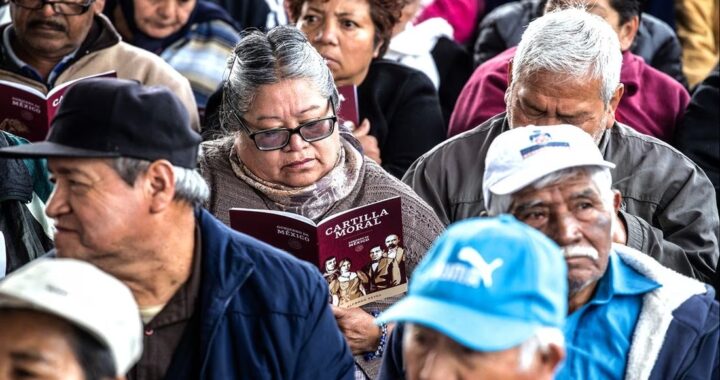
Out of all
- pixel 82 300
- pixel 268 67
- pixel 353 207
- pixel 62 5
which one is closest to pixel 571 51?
pixel 353 207

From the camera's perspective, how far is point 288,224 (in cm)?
344

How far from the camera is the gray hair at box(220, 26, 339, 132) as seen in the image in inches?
151

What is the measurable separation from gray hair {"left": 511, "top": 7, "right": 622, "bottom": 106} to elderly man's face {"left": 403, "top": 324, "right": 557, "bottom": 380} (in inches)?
72.4

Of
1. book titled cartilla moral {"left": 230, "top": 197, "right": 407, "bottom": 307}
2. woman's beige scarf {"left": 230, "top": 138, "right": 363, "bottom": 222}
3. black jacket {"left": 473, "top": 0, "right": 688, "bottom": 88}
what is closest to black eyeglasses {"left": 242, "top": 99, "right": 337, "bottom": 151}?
woman's beige scarf {"left": 230, "top": 138, "right": 363, "bottom": 222}

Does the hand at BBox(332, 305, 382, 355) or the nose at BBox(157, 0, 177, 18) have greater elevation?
the nose at BBox(157, 0, 177, 18)

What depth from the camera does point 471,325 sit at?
87.8 inches

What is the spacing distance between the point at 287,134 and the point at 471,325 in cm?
170

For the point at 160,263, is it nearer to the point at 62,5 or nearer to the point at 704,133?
the point at 62,5

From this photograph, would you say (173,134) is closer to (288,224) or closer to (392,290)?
(288,224)

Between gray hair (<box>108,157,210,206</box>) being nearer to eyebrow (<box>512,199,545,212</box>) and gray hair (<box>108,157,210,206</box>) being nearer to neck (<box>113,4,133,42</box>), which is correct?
eyebrow (<box>512,199,545,212</box>)

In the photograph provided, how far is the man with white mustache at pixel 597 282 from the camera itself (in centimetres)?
289

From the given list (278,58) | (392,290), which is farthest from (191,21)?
(392,290)

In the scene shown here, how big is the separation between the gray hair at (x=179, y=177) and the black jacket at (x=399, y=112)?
190 centimetres

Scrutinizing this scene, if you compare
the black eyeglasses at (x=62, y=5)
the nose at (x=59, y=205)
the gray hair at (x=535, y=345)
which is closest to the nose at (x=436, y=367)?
the gray hair at (x=535, y=345)
